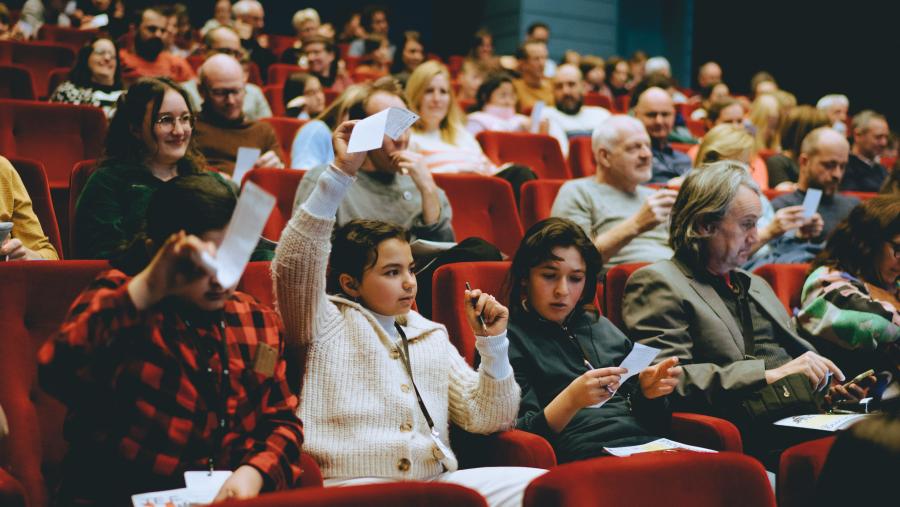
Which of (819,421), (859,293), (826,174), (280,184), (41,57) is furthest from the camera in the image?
(41,57)

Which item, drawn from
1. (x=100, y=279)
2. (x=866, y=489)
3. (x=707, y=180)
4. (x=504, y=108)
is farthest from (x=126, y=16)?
(x=866, y=489)

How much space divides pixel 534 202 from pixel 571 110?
190 cm

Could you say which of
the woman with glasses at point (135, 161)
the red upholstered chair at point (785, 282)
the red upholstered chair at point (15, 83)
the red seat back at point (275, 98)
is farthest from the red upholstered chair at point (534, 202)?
the red seat back at point (275, 98)

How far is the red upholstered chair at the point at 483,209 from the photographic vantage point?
110 inches

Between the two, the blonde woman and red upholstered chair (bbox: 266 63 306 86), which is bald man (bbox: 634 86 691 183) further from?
red upholstered chair (bbox: 266 63 306 86)

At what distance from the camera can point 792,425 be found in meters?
1.81

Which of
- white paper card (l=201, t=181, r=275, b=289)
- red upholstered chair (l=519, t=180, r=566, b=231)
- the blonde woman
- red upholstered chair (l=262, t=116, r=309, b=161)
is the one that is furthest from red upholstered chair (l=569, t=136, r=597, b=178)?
white paper card (l=201, t=181, r=275, b=289)

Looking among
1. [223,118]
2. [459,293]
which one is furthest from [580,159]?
[459,293]

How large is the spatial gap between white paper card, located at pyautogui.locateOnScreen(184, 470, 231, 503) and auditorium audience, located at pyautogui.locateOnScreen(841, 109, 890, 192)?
12.6 feet

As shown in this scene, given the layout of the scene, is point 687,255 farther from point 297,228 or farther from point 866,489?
point 866,489

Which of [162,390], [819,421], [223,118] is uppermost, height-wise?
[223,118]

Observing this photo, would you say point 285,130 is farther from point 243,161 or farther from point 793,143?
point 793,143

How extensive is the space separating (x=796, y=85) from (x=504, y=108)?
17.2 feet

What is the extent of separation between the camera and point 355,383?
1549 millimetres
